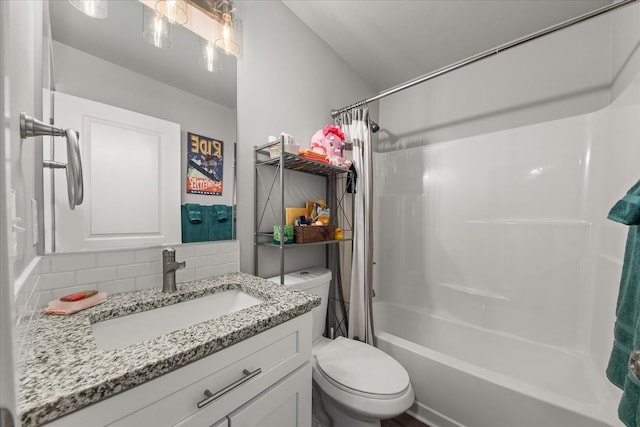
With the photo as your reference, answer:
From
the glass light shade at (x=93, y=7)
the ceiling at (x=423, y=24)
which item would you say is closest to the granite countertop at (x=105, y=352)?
the glass light shade at (x=93, y=7)

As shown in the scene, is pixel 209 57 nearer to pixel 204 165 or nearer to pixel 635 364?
pixel 204 165

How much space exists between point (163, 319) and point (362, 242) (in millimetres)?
1110

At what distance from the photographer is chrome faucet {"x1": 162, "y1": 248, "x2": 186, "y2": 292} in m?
0.90

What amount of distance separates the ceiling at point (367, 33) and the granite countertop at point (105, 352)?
0.88 m

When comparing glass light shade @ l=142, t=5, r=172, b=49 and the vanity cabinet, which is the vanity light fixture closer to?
glass light shade @ l=142, t=5, r=172, b=49

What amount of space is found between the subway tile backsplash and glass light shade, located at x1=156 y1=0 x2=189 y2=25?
98 centimetres

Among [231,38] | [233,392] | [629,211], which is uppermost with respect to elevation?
[231,38]

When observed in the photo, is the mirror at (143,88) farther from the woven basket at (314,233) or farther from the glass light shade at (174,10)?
the woven basket at (314,233)

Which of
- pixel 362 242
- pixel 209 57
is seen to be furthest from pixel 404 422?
pixel 209 57

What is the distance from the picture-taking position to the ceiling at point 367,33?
2.87ft

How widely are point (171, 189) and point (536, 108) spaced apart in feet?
7.30

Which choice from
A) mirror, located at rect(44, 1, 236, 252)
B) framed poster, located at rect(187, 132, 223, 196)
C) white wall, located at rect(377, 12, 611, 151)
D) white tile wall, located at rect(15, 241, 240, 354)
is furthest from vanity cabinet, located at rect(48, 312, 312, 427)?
white wall, located at rect(377, 12, 611, 151)

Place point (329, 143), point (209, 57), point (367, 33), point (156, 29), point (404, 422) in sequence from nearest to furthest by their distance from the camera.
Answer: point (156, 29), point (209, 57), point (404, 422), point (329, 143), point (367, 33)

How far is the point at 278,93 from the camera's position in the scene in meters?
1.42
